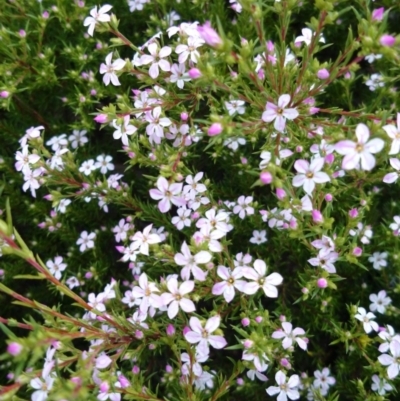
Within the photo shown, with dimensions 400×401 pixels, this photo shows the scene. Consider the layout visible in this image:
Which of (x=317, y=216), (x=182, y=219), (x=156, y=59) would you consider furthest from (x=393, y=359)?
(x=156, y=59)

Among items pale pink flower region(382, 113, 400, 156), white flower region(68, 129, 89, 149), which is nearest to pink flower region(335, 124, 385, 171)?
pale pink flower region(382, 113, 400, 156)

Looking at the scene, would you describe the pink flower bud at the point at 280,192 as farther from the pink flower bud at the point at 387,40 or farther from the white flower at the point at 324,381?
the white flower at the point at 324,381

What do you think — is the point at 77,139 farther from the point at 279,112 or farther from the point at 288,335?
the point at 288,335

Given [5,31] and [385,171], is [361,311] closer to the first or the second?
[385,171]

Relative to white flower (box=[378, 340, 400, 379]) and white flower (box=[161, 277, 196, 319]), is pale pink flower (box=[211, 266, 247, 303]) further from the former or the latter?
white flower (box=[378, 340, 400, 379])

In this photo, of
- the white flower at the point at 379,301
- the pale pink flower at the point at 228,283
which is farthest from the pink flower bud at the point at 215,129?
the white flower at the point at 379,301
